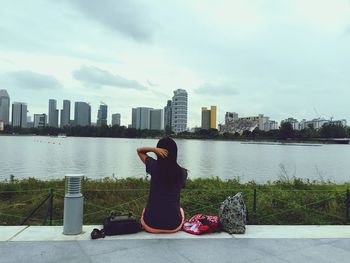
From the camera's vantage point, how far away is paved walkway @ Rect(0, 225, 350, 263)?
5.98 metres

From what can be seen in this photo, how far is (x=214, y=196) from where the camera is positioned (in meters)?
13.2

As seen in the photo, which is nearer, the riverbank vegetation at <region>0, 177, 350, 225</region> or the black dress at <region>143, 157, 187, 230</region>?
the black dress at <region>143, 157, 187, 230</region>

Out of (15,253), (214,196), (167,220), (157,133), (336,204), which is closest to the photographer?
(15,253)

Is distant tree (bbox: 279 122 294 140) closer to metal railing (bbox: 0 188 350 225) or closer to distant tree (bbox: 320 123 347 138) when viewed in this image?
distant tree (bbox: 320 123 347 138)

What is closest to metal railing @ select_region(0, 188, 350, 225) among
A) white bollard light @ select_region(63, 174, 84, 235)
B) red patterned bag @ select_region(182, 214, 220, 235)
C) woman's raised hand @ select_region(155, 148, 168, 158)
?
white bollard light @ select_region(63, 174, 84, 235)

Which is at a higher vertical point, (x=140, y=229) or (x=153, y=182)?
(x=153, y=182)

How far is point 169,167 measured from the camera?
24.7ft

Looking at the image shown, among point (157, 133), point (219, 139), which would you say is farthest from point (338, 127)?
point (157, 133)

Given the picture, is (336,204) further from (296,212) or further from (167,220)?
(167,220)

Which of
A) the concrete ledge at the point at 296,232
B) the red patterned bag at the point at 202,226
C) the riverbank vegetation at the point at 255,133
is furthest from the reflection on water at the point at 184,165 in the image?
the riverbank vegetation at the point at 255,133

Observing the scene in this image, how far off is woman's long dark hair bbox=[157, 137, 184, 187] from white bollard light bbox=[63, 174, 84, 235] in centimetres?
161

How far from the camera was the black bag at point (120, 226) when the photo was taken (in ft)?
23.8

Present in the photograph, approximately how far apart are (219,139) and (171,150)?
18267 centimetres

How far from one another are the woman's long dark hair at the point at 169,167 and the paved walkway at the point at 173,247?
105cm
